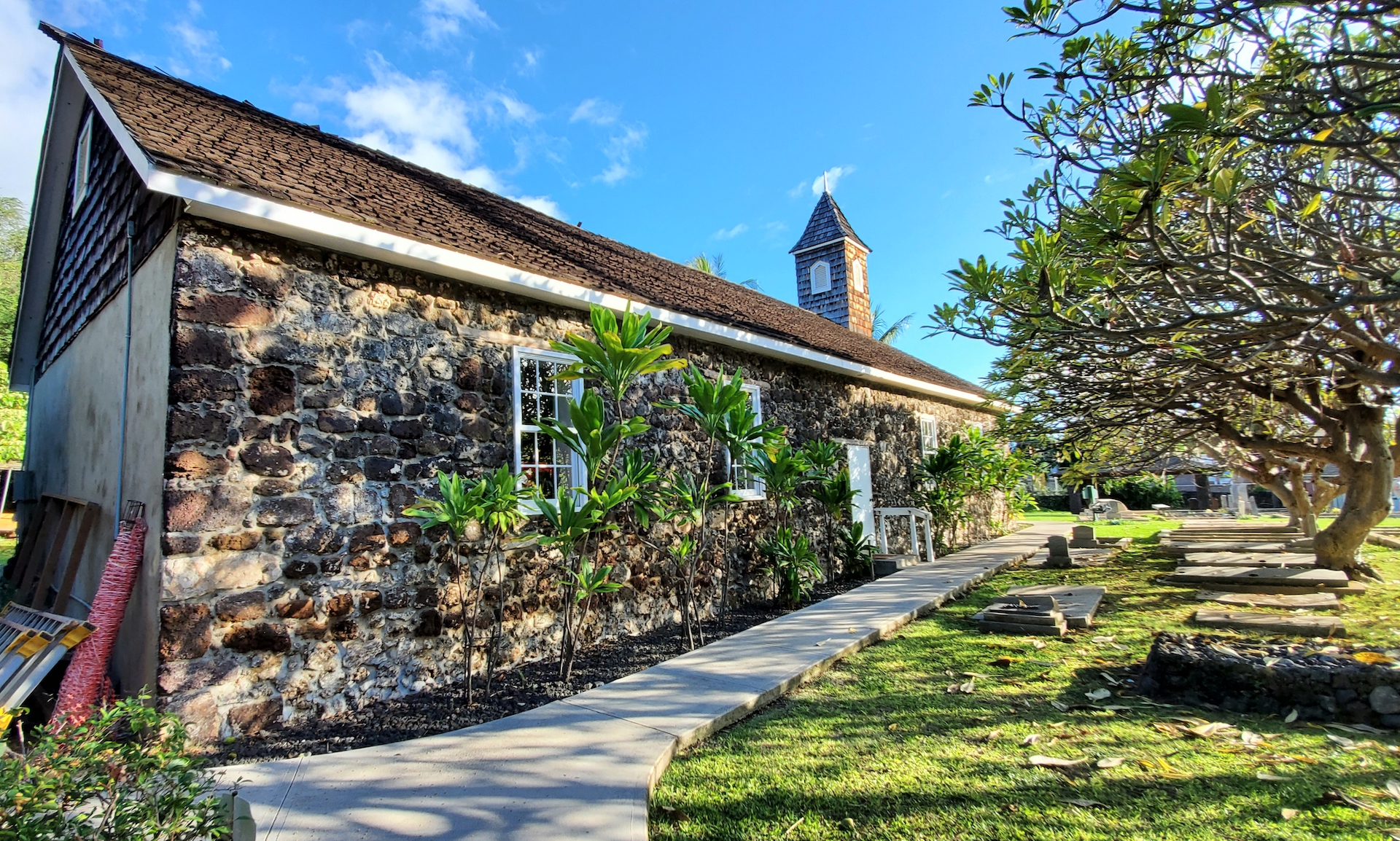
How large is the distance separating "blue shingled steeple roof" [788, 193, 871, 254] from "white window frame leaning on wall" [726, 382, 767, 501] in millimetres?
8140

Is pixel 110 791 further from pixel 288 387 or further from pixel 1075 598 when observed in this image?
pixel 1075 598

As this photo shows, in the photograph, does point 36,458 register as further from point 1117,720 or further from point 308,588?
point 1117,720

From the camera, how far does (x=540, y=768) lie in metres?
3.34

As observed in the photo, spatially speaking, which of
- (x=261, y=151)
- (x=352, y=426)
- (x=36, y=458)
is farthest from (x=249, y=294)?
(x=36, y=458)

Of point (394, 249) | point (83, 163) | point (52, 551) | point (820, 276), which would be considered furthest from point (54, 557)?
point (820, 276)

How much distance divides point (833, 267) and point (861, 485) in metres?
6.94

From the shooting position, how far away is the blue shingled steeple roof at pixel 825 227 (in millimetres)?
15211

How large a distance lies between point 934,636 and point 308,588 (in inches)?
196

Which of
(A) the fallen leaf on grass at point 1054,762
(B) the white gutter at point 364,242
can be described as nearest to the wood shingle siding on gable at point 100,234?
(B) the white gutter at point 364,242

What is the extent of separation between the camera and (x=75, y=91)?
652 centimetres

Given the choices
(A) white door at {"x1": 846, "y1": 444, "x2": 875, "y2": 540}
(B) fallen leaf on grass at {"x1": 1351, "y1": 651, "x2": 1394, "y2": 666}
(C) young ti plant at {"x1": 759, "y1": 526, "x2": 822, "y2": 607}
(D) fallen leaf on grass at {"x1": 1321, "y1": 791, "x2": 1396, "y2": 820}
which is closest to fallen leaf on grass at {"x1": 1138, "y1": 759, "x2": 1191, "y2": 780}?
(D) fallen leaf on grass at {"x1": 1321, "y1": 791, "x2": 1396, "y2": 820}

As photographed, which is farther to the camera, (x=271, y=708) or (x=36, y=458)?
(x=36, y=458)

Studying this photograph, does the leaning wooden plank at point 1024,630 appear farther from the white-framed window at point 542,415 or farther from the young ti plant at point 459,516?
the young ti plant at point 459,516

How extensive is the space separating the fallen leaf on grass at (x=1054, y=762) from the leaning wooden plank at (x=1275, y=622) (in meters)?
3.29
